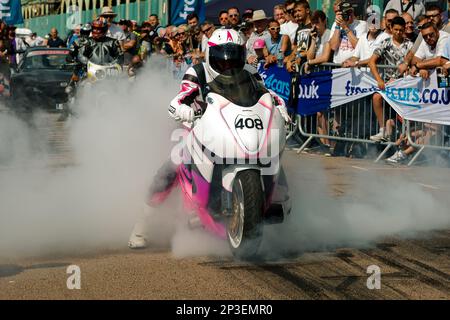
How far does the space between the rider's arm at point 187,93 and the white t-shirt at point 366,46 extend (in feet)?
21.5

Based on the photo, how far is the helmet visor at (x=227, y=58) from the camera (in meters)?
7.26

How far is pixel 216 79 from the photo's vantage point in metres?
7.32

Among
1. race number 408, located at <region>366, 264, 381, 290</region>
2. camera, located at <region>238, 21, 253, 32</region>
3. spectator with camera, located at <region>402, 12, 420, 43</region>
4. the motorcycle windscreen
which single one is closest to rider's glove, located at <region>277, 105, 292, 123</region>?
the motorcycle windscreen

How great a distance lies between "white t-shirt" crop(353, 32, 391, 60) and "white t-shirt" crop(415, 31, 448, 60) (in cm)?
98

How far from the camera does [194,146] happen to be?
7.23m

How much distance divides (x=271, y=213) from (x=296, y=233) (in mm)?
860

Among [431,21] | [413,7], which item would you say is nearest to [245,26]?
[413,7]

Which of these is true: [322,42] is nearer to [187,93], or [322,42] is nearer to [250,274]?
[187,93]

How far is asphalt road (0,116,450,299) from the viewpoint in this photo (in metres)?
5.98

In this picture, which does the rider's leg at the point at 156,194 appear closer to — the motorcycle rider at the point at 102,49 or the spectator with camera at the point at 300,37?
the spectator with camera at the point at 300,37

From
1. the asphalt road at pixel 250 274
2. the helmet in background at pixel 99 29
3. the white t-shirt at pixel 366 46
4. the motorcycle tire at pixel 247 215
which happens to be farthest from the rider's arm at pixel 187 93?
the helmet in background at pixel 99 29
